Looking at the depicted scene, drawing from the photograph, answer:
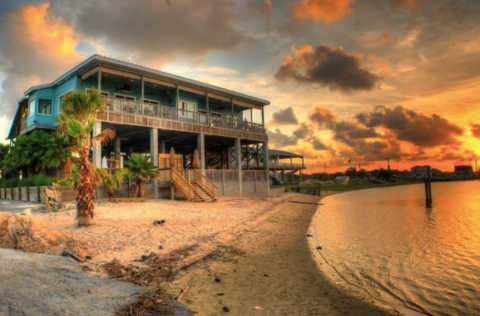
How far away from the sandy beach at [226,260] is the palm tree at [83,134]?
2.49ft

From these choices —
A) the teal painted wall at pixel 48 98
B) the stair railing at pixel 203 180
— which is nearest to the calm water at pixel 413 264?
the stair railing at pixel 203 180

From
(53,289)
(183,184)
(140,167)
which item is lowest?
(53,289)

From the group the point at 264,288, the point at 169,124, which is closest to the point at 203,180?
the point at 169,124

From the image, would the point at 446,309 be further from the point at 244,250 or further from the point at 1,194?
the point at 1,194

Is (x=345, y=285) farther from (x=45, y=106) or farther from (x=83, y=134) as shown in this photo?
(x=45, y=106)

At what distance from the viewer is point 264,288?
20.4 feet

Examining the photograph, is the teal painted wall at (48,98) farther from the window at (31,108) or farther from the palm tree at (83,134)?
the palm tree at (83,134)

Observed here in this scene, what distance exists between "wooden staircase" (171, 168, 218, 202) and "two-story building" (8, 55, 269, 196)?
4.88 ft

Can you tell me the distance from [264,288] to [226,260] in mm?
1921

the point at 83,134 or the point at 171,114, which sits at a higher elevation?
the point at 171,114

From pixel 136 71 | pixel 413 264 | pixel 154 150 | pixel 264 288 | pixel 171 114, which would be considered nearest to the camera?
pixel 264 288

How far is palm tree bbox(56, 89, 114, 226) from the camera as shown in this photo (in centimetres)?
1051

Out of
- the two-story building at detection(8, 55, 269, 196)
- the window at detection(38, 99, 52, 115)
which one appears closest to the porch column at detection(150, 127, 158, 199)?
the two-story building at detection(8, 55, 269, 196)

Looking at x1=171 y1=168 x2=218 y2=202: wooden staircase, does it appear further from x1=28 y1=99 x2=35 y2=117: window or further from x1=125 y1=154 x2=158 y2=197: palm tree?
x1=28 y1=99 x2=35 y2=117: window
